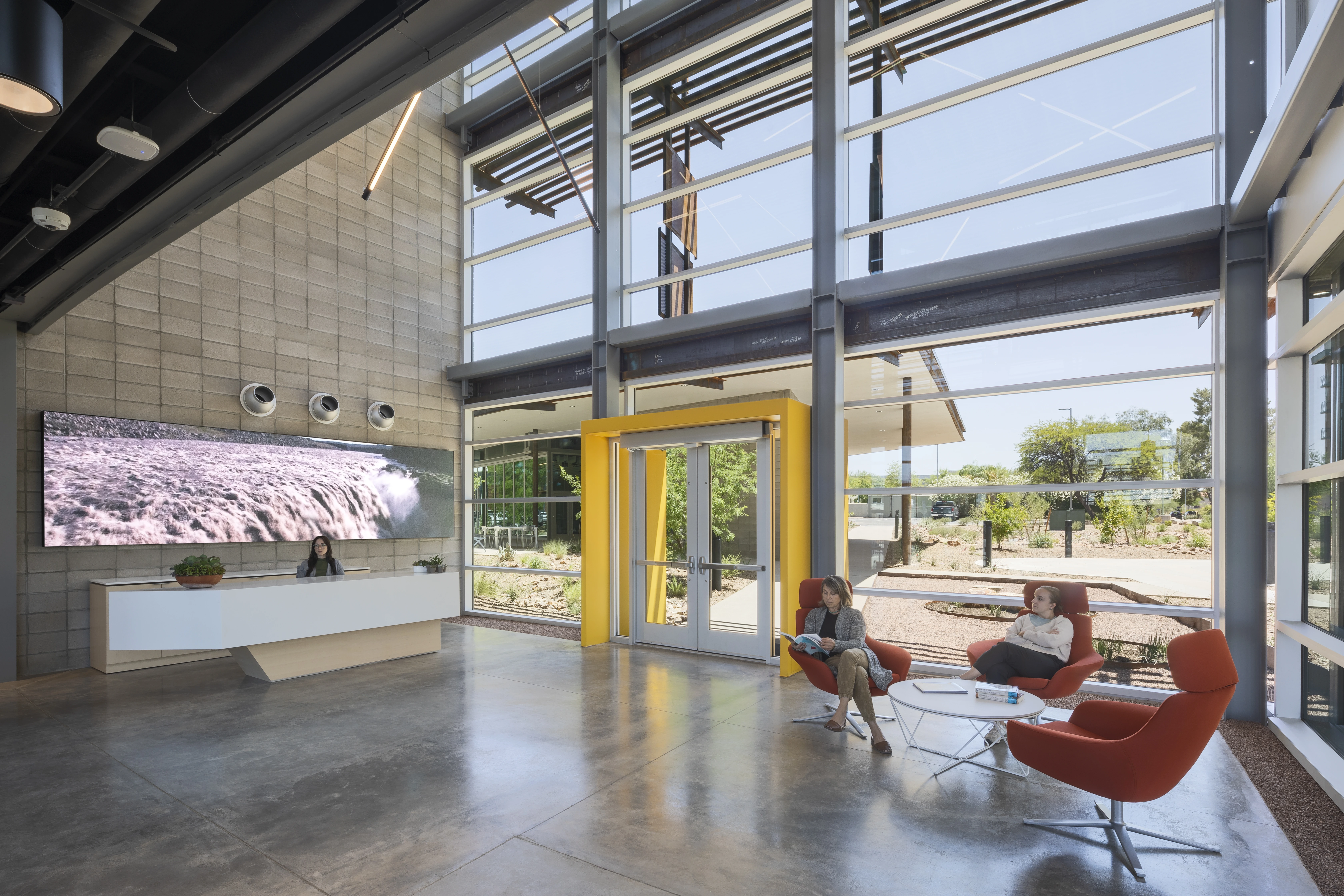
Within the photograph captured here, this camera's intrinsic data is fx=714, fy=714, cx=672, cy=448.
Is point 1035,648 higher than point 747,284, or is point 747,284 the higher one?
point 747,284

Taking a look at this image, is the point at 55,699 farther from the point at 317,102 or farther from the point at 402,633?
the point at 317,102

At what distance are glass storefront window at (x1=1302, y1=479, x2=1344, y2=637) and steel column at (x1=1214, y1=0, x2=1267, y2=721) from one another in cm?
39

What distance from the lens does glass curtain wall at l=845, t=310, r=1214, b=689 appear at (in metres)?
5.97

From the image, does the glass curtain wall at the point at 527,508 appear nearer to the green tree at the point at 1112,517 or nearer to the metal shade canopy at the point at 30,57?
the green tree at the point at 1112,517

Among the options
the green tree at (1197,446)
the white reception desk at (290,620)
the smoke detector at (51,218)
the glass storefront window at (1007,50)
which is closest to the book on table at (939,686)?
the green tree at (1197,446)

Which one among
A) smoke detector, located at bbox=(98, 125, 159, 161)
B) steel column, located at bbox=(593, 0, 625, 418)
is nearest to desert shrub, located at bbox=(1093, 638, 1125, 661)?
steel column, located at bbox=(593, 0, 625, 418)

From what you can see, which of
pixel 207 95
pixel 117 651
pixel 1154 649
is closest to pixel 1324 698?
pixel 1154 649

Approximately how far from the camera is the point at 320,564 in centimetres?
743

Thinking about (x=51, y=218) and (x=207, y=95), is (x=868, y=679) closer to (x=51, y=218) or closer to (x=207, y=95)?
(x=207, y=95)

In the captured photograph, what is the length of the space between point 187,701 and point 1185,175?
375 inches

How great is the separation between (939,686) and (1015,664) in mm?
827

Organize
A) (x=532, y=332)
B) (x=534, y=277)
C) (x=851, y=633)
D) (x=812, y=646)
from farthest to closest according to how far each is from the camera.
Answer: (x=534, y=277)
(x=532, y=332)
(x=851, y=633)
(x=812, y=646)

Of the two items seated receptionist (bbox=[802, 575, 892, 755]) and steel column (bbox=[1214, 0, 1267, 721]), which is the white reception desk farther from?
steel column (bbox=[1214, 0, 1267, 721])

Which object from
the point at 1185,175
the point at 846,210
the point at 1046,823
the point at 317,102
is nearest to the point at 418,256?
the point at 846,210
